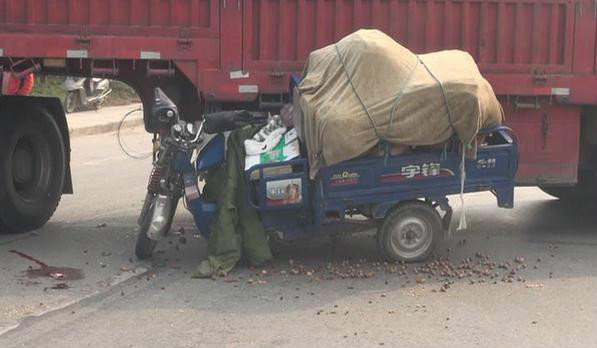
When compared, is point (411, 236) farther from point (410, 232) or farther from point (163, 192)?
point (163, 192)

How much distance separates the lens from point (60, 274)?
6.21 metres

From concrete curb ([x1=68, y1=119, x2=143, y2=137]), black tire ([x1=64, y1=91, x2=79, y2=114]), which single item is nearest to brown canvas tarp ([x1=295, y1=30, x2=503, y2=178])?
concrete curb ([x1=68, y1=119, x2=143, y2=137])

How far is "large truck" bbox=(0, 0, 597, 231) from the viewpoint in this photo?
684cm

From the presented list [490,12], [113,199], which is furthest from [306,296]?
[113,199]

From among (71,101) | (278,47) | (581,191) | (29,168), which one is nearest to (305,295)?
(278,47)

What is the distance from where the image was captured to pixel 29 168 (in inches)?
310

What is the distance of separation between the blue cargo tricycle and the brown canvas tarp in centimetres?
22

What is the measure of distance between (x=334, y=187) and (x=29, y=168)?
339 cm

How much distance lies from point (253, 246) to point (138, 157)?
8.31 meters

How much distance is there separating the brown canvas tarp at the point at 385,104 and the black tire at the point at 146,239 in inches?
48.1

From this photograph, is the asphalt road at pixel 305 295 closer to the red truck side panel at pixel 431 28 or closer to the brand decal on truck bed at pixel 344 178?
the brand decal on truck bed at pixel 344 178

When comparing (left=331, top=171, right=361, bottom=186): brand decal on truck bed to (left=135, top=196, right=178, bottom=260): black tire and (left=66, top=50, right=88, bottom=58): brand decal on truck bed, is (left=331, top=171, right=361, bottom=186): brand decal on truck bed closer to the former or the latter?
(left=135, top=196, right=178, bottom=260): black tire

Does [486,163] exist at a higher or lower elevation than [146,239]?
higher

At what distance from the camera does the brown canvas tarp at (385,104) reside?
5891 mm
